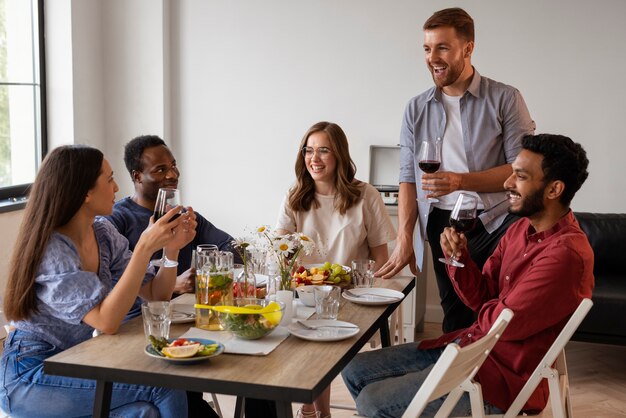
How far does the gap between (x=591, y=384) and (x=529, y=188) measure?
213 cm

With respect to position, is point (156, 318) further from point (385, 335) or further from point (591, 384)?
point (591, 384)

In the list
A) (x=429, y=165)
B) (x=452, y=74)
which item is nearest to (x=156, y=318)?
(x=429, y=165)

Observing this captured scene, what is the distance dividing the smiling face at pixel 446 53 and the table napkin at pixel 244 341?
1.37m

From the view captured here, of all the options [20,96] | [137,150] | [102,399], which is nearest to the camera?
[102,399]

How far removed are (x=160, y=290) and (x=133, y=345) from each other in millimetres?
517

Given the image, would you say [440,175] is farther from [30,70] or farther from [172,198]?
[30,70]

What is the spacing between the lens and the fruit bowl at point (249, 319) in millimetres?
2139

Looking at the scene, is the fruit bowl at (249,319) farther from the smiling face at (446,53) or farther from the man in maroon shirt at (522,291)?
the smiling face at (446,53)

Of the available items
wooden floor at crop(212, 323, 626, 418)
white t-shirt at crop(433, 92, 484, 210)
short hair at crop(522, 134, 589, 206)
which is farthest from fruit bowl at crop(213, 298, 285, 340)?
wooden floor at crop(212, 323, 626, 418)

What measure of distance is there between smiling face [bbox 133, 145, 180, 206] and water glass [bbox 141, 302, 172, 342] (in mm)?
1129

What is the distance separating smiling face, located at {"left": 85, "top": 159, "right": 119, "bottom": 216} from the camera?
237cm

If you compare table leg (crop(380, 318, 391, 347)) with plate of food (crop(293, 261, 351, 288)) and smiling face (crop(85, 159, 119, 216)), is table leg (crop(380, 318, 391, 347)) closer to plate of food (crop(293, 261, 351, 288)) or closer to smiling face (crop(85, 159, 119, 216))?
plate of food (crop(293, 261, 351, 288))

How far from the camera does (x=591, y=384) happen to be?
4.19m

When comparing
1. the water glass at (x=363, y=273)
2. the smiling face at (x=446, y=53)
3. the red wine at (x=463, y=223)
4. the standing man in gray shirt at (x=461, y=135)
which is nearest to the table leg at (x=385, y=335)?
the standing man in gray shirt at (x=461, y=135)
